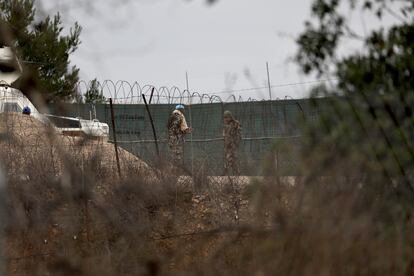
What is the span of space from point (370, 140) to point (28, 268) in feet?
17.6

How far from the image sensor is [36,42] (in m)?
5.50

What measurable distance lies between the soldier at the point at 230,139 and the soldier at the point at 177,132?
701mm

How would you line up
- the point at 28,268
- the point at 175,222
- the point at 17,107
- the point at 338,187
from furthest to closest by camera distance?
the point at 17,107 → the point at 175,222 → the point at 28,268 → the point at 338,187

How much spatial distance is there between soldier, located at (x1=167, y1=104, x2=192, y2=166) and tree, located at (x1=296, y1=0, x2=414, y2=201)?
8.42 m

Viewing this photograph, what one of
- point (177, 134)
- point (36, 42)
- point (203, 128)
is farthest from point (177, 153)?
point (36, 42)

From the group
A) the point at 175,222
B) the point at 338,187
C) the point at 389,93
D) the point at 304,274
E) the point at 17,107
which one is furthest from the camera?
the point at 17,107

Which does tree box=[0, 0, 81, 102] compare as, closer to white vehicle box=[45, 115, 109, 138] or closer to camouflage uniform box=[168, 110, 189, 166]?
white vehicle box=[45, 115, 109, 138]

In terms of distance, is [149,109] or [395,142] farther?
[149,109]

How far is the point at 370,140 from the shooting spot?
4.75m

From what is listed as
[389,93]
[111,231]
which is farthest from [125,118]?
[389,93]

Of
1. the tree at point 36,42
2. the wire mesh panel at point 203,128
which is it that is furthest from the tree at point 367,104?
the wire mesh panel at point 203,128

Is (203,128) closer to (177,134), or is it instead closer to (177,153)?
(177,134)

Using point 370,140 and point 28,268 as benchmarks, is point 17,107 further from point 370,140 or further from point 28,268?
point 370,140

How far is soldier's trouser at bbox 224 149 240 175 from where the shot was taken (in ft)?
43.4
